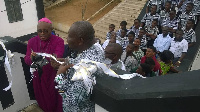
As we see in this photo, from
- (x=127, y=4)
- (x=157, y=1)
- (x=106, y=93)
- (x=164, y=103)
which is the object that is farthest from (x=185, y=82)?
(x=127, y=4)

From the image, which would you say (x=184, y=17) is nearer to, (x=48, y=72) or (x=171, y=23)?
(x=171, y=23)

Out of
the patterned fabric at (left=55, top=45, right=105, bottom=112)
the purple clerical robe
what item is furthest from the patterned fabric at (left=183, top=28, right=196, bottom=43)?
the patterned fabric at (left=55, top=45, right=105, bottom=112)

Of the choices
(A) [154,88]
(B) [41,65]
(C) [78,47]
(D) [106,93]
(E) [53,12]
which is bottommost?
(E) [53,12]

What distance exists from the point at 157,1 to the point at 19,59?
574 centimetres

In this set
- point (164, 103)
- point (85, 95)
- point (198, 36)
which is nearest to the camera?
point (164, 103)

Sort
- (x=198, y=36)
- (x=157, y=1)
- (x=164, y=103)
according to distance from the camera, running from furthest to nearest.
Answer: (x=157, y=1), (x=198, y=36), (x=164, y=103)

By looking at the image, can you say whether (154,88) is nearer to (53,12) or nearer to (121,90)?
(121,90)

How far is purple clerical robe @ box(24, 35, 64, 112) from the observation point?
314 centimetres

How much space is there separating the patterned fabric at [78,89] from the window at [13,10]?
1146cm

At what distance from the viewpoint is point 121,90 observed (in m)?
1.66

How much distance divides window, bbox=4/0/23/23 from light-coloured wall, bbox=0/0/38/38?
0.18 metres

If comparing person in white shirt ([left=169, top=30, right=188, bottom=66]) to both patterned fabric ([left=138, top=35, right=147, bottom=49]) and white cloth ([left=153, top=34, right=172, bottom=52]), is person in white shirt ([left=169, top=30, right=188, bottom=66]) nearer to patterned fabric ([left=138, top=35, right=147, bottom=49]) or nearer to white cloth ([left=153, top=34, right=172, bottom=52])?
white cloth ([left=153, top=34, right=172, bottom=52])

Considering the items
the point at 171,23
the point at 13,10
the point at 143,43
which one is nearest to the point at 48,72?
the point at 143,43

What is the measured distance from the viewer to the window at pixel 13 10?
1210cm
